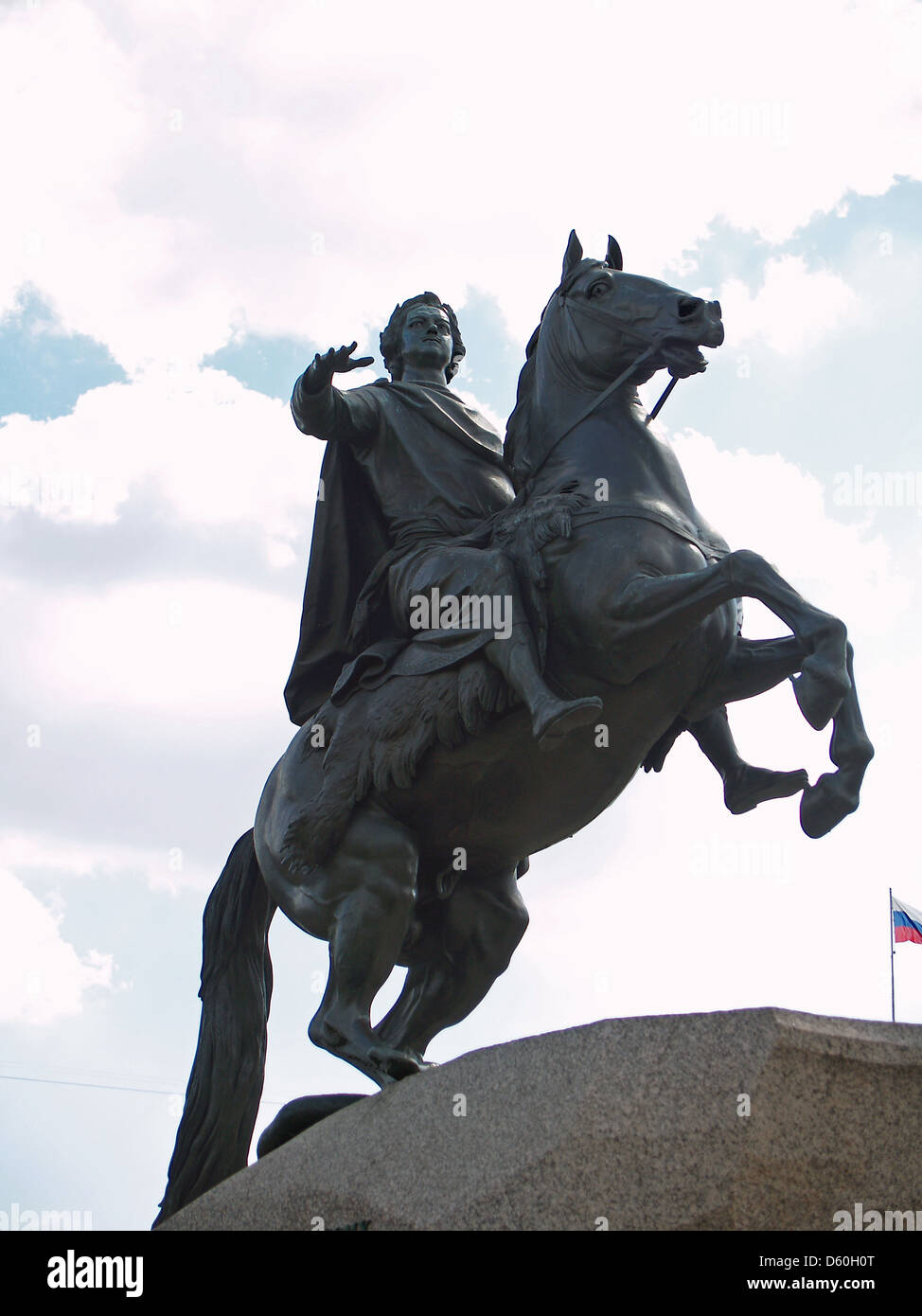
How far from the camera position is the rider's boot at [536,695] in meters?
6.80

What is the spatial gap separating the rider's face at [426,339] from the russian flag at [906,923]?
18.9 feet

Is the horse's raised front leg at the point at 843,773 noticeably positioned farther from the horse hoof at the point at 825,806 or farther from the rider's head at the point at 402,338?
the rider's head at the point at 402,338

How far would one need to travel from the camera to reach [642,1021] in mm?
5633

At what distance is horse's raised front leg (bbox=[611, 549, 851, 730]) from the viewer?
21.9 ft

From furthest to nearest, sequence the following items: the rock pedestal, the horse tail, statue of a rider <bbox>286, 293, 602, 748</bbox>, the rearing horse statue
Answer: the horse tail
statue of a rider <bbox>286, 293, 602, 748</bbox>
the rearing horse statue
the rock pedestal

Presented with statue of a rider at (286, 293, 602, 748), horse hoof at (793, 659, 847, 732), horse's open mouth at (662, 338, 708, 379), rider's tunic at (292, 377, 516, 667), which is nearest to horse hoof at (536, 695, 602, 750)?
horse hoof at (793, 659, 847, 732)

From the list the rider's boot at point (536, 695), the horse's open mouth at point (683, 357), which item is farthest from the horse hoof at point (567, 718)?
the horse's open mouth at point (683, 357)

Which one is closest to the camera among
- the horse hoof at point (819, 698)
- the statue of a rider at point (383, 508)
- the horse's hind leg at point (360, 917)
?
the horse hoof at point (819, 698)

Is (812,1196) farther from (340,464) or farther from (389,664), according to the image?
(340,464)

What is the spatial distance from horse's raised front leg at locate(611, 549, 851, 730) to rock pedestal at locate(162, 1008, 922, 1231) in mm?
1508

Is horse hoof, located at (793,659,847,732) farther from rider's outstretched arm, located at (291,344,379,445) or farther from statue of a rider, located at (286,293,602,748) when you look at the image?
rider's outstretched arm, located at (291,344,379,445)

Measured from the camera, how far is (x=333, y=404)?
844 centimetres

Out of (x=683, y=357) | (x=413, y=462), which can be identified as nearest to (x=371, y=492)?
(x=413, y=462)

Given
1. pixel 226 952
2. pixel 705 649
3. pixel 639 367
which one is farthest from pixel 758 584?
pixel 226 952
